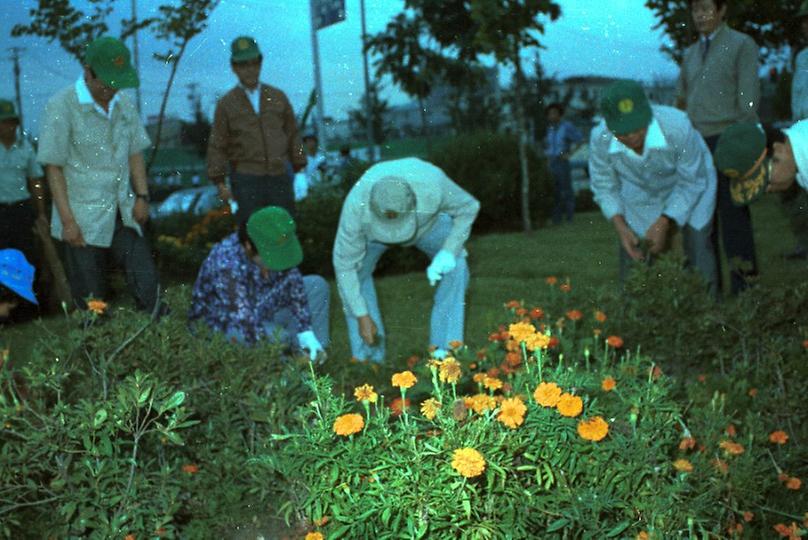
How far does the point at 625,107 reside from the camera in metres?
3.71

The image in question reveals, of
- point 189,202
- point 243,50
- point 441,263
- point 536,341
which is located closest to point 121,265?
point 189,202

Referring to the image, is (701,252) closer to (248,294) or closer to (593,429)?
(248,294)

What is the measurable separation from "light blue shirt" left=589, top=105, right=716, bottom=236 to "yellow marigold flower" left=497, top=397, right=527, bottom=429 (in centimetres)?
215

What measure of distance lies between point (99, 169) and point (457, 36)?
1468 millimetres

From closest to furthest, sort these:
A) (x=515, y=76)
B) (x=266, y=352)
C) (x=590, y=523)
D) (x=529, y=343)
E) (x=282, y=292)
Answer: (x=590, y=523), (x=529, y=343), (x=266, y=352), (x=515, y=76), (x=282, y=292)

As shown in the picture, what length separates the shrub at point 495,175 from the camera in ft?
14.1

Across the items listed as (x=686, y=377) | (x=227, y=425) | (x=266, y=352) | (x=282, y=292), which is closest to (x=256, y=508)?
(x=227, y=425)

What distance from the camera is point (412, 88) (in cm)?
372

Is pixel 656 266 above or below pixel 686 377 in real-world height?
above

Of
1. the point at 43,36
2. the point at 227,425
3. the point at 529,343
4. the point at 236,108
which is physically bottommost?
the point at 227,425

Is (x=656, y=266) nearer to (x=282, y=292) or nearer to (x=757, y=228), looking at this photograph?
(x=757, y=228)

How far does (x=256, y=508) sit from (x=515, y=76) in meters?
1.93

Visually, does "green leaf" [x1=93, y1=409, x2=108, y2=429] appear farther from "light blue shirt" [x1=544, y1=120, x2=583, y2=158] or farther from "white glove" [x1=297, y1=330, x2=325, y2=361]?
"light blue shirt" [x1=544, y1=120, x2=583, y2=158]

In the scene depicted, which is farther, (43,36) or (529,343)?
(43,36)
